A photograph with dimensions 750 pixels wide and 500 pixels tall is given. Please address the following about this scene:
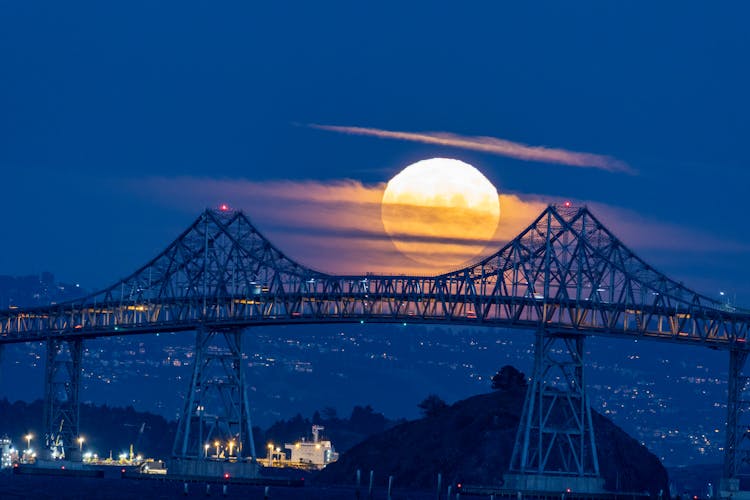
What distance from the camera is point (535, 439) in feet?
655

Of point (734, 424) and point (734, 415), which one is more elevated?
point (734, 415)

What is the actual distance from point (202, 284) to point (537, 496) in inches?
1696

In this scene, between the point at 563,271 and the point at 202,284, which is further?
the point at 202,284

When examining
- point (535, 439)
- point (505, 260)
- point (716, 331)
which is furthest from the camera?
point (535, 439)

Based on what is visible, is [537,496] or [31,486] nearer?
[537,496]

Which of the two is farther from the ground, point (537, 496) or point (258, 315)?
point (258, 315)

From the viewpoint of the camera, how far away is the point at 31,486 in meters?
196

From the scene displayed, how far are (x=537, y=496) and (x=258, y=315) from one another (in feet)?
115

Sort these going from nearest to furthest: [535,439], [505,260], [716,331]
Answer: [716,331], [505,260], [535,439]

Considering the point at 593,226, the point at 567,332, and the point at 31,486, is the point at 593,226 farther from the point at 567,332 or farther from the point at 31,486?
the point at 31,486

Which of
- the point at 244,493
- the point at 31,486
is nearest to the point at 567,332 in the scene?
the point at 244,493

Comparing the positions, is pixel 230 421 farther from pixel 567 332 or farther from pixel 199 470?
pixel 567 332

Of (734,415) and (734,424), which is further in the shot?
(734,415)

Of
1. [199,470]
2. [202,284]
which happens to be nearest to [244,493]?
[199,470]
